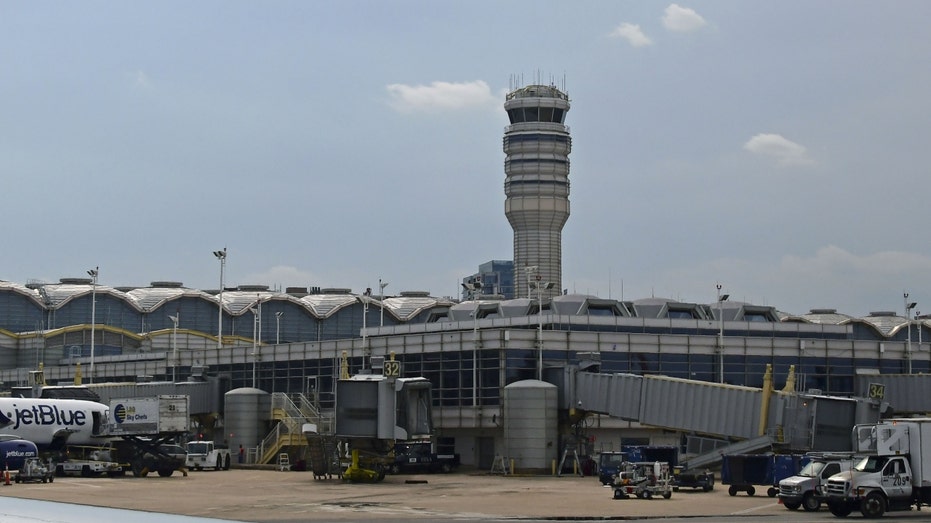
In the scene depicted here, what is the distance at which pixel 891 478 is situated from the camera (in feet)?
172

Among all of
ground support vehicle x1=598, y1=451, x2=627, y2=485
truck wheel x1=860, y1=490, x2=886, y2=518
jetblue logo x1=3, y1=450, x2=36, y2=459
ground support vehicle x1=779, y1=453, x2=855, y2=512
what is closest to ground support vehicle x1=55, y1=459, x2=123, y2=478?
jetblue logo x1=3, y1=450, x2=36, y2=459

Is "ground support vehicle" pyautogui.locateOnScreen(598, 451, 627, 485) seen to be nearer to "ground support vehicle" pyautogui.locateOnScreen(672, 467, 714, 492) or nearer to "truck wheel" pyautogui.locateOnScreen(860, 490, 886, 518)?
"ground support vehicle" pyautogui.locateOnScreen(672, 467, 714, 492)

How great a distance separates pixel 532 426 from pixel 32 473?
32807 mm

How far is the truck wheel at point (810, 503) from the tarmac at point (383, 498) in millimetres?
1009

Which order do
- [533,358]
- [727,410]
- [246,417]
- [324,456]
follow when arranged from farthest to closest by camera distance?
[246,417] → [533,358] → [324,456] → [727,410]

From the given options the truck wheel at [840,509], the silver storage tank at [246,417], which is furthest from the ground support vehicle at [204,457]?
the truck wheel at [840,509]

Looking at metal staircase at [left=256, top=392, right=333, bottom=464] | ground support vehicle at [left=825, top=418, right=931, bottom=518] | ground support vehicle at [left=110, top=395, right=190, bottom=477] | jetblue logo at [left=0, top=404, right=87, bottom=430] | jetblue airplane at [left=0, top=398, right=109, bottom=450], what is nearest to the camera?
ground support vehicle at [left=825, top=418, right=931, bottom=518]

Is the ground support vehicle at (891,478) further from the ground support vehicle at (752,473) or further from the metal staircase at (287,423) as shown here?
the metal staircase at (287,423)

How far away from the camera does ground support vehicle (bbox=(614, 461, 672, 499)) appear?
63.4 meters

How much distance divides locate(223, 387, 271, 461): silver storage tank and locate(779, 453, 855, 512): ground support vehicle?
57.9m

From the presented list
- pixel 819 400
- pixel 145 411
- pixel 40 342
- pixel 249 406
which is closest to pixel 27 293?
pixel 40 342

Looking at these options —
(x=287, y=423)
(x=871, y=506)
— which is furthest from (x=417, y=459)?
(x=871, y=506)

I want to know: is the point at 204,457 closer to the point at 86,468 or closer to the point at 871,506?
the point at 86,468

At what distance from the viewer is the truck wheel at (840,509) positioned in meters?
52.1
